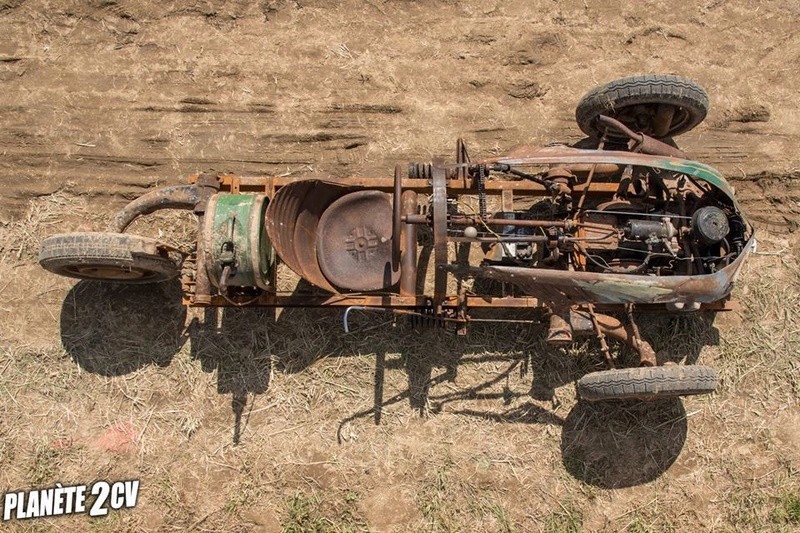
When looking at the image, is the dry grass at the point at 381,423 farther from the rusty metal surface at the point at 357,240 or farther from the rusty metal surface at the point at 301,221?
the rusty metal surface at the point at 301,221

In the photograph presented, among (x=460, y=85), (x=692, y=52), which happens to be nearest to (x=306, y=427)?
(x=460, y=85)

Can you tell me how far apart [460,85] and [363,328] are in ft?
8.61

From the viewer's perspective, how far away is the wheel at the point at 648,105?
4.82 metres

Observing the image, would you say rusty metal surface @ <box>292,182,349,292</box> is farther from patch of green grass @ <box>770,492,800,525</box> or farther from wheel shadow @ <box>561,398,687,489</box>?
patch of green grass @ <box>770,492,800,525</box>

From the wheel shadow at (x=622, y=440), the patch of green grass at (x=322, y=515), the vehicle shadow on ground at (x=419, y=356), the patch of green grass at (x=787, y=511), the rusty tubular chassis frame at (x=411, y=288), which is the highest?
the rusty tubular chassis frame at (x=411, y=288)

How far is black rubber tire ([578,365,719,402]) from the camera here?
4.48 metres

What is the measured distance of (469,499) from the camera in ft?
17.7

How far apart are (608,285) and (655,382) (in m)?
0.95

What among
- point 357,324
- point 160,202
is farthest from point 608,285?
point 160,202

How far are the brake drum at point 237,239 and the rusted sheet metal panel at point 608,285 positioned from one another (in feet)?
5.55

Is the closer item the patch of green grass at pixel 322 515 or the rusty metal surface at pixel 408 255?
the rusty metal surface at pixel 408 255

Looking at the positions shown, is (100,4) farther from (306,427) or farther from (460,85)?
(306,427)

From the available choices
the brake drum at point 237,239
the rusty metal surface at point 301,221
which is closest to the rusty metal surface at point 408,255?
the rusty metal surface at point 301,221

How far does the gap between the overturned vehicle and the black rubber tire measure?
0.4 inches
